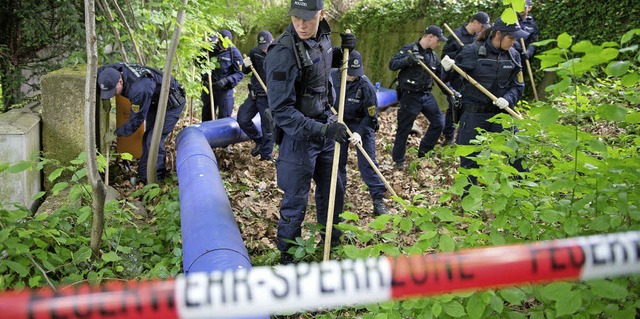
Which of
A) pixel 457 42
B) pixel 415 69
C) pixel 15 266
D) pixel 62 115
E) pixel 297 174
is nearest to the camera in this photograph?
pixel 15 266

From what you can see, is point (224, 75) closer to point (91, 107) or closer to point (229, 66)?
point (229, 66)

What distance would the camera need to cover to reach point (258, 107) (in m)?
7.40

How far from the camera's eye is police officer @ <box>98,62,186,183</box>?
559 centimetres

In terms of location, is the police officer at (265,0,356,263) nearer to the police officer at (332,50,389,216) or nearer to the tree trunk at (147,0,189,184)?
the police officer at (332,50,389,216)

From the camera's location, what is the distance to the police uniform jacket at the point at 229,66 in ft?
27.7

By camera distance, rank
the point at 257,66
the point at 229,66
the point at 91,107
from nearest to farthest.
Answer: the point at 91,107
the point at 257,66
the point at 229,66

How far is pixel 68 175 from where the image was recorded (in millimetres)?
5805

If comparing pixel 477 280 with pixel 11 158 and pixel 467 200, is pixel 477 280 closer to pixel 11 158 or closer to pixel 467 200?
pixel 467 200

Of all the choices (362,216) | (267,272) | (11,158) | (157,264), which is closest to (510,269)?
(267,272)

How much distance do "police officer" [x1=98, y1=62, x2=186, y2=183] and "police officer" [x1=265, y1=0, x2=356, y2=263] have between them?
2534 mm

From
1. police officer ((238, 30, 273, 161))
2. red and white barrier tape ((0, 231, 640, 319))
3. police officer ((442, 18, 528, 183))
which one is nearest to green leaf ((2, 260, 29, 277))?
red and white barrier tape ((0, 231, 640, 319))

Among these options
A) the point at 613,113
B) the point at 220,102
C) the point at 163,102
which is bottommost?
the point at 220,102

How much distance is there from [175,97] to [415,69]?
11.6 feet

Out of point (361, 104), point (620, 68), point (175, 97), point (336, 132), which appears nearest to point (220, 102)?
point (175, 97)
